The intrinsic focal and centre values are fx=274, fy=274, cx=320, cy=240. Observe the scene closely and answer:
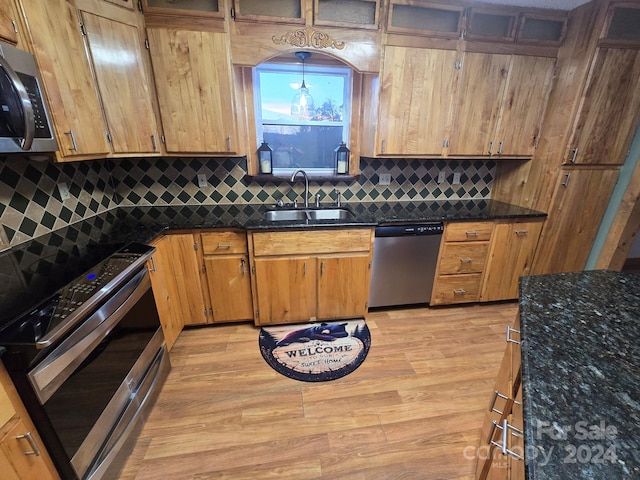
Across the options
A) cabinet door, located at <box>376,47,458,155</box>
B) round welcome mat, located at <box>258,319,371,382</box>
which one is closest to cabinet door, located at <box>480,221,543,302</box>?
cabinet door, located at <box>376,47,458,155</box>

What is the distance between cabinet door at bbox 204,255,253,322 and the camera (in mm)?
2057

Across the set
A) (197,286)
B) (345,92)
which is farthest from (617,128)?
(197,286)

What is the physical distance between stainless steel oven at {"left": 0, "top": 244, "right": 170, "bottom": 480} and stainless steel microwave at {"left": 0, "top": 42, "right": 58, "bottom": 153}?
58cm

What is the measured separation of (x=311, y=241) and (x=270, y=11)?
1.54 metres

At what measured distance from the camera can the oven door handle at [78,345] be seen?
2.90 feet

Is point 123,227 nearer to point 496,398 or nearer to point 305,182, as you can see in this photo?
point 305,182

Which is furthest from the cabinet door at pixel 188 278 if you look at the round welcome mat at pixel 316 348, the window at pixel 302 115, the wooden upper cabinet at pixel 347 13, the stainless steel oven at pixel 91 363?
the wooden upper cabinet at pixel 347 13

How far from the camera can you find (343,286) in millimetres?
2207

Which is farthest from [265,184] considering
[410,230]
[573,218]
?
[573,218]

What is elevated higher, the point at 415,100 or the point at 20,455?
the point at 415,100

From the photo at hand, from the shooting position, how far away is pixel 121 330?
1283mm

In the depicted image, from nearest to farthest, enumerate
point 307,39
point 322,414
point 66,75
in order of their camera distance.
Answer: point 66,75, point 322,414, point 307,39

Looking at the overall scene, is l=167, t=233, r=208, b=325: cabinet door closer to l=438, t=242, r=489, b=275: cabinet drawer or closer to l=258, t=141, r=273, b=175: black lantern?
l=258, t=141, r=273, b=175: black lantern

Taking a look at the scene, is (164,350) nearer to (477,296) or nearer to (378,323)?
(378,323)
